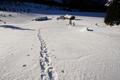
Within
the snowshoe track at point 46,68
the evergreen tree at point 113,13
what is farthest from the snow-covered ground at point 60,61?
the evergreen tree at point 113,13

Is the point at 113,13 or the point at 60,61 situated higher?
the point at 113,13

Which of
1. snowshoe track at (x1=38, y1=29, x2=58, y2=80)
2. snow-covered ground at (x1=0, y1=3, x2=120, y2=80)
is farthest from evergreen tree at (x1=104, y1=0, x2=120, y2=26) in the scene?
snowshoe track at (x1=38, y1=29, x2=58, y2=80)

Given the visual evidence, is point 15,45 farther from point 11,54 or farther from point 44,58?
point 44,58

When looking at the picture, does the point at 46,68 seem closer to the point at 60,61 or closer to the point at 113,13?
the point at 60,61

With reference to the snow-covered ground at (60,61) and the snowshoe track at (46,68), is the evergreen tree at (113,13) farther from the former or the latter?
the snowshoe track at (46,68)

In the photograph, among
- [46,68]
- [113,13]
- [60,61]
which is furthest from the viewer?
[113,13]

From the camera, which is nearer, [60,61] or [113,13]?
[60,61]

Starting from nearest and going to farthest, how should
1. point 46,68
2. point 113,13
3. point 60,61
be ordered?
point 46,68, point 60,61, point 113,13

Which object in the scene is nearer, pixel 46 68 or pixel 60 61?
pixel 46 68

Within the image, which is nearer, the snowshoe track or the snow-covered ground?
the snowshoe track

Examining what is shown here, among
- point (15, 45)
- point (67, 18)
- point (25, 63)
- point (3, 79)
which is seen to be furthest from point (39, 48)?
point (67, 18)

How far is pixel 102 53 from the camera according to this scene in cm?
1248

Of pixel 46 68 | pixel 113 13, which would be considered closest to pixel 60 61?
pixel 46 68

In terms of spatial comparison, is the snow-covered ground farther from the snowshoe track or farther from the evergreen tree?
the evergreen tree
